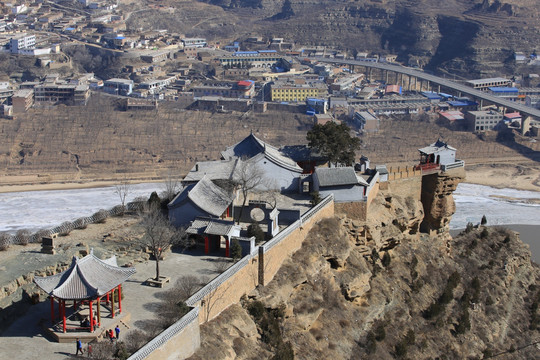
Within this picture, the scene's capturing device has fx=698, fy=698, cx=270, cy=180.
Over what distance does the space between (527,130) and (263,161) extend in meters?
79.3

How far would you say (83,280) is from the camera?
23078mm

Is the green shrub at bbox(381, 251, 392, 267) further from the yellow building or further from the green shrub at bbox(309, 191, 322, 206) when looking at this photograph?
the yellow building

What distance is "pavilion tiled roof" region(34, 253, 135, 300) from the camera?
22766 millimetres

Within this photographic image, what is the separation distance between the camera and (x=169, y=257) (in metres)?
30.4

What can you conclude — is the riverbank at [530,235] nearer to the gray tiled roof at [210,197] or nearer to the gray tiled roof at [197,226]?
the gray tiled roof at [210,197]

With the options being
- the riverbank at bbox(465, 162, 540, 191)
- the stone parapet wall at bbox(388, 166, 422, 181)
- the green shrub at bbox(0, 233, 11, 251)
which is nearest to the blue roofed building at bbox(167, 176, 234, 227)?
the green shrub at bbox(0, 233, 11, 251)

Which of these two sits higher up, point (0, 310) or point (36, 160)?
point (0, 310)

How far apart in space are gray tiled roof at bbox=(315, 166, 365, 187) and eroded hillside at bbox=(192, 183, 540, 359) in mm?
1987

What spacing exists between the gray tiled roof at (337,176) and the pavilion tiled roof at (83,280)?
52.4 ft

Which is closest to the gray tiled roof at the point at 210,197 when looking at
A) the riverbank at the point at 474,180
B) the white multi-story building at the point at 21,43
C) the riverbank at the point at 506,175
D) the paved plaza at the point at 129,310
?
the paved plaza at the point at 129,310

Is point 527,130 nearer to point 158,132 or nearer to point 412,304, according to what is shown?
point 158,132

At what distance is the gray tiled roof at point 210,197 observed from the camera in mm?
32938

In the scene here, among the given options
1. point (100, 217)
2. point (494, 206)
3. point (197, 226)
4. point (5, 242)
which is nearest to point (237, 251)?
point (197, 226)

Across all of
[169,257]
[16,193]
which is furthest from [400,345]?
[16,193]
